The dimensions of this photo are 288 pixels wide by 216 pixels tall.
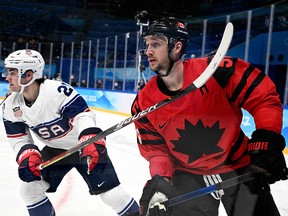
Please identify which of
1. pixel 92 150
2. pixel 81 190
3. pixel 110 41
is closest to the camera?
pixel 92 150

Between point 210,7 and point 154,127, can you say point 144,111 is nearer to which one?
point 154,127

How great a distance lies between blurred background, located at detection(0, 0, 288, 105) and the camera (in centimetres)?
330

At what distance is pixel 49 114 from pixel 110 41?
13.0 ft

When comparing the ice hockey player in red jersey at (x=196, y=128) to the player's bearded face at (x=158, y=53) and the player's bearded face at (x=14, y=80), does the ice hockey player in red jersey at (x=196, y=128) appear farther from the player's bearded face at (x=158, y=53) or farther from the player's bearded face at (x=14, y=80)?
the player's bearded face at (x=14, y=80)

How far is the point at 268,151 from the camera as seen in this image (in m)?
0.90

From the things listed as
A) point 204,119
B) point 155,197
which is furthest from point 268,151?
point 155,197

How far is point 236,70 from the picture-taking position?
1.04 metres

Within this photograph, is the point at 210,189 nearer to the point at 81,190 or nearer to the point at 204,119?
the point at 204,119

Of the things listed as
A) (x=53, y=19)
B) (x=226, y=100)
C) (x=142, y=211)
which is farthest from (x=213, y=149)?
(x=53, y=19)

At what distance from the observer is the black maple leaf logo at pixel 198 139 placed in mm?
1137

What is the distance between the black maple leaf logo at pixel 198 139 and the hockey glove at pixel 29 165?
2.00 ft

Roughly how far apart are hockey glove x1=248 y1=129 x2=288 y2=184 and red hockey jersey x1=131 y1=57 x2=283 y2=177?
0.29 ft

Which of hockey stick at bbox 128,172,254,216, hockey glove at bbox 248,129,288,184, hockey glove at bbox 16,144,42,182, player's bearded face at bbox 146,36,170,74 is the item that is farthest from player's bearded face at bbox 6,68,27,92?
hockey glove at bbox 248,129,288,184

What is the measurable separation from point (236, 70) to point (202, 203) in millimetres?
450
